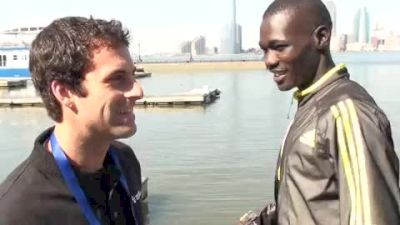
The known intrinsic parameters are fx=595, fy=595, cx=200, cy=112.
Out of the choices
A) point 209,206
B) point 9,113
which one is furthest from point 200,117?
point 209,206

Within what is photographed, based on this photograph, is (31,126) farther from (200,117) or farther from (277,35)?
(277,35)

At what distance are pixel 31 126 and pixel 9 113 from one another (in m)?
5.65

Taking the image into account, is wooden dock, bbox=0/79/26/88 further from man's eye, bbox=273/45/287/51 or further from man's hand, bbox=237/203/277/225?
man's eye, bbox=273/45/287/51

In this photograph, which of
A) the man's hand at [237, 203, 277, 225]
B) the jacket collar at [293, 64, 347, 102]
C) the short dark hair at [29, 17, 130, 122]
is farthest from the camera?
the man's hand at [237, 203, 277, 225]

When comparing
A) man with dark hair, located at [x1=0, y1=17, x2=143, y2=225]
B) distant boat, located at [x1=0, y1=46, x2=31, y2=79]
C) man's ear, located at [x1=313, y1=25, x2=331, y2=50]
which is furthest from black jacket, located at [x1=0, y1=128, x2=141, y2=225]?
distant boat, located at [x1=0, y1=46, x2=31, y2=79]

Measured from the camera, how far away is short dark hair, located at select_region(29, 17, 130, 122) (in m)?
1.91

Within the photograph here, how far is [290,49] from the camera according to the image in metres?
2.52

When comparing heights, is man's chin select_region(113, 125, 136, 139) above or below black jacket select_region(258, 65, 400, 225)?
above

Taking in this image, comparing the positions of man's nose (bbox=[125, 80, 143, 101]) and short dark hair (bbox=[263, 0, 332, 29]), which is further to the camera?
short dark hair (bbox=[263, 0, 332, 29])

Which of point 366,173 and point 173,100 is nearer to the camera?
point 366,173

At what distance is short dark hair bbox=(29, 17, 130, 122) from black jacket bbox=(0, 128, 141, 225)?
181 millimetres

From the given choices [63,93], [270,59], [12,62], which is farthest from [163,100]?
[63,93]

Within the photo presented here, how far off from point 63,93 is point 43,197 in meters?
0.35

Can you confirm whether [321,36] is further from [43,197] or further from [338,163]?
[43,197]
